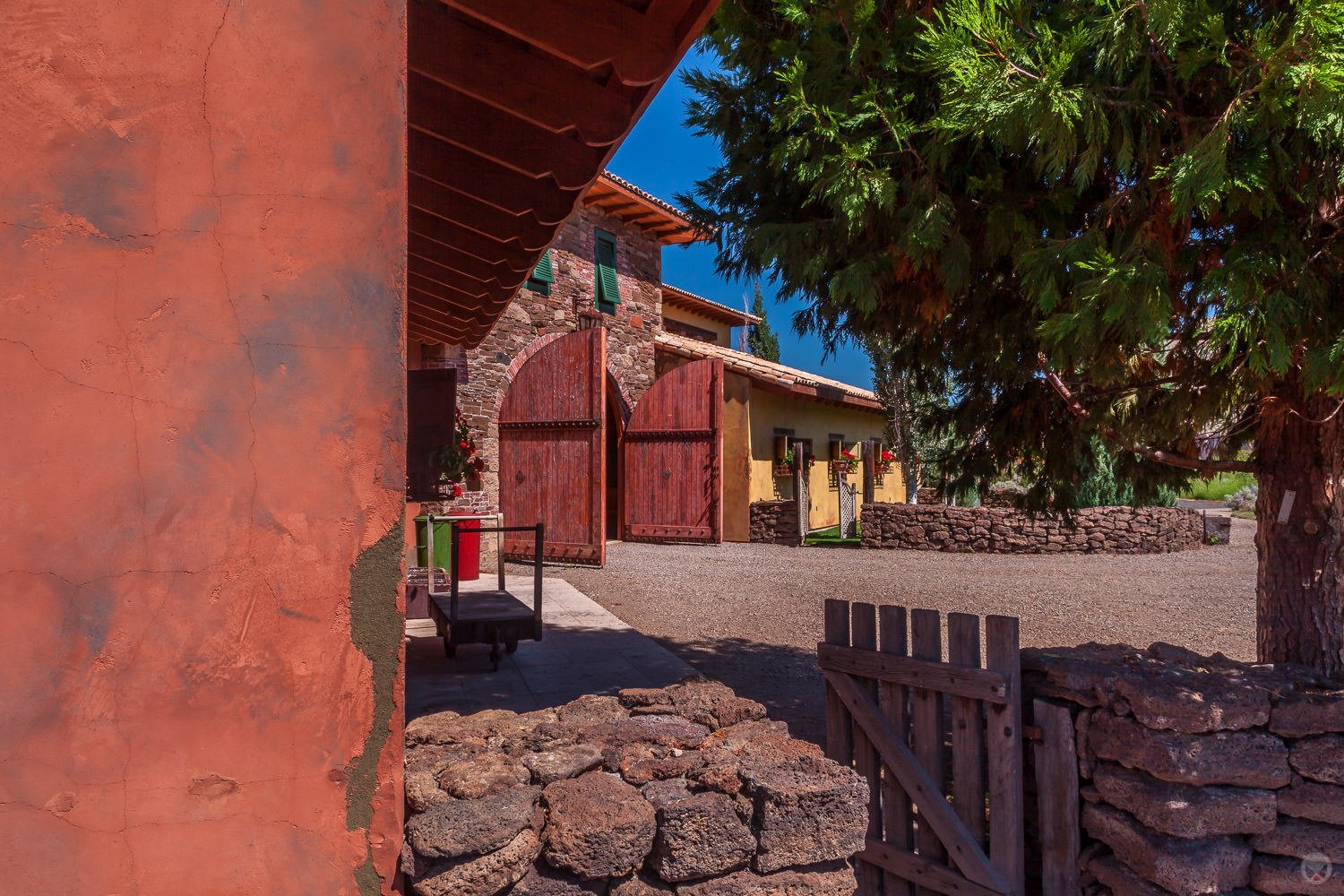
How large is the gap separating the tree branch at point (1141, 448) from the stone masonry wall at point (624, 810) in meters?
2.42

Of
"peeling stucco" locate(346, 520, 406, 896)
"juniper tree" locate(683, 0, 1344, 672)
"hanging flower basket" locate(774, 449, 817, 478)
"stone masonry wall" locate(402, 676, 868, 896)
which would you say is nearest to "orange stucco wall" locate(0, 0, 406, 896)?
"peeling stucco" locate(346, 520, 406, 896)

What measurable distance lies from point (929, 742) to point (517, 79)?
288cm

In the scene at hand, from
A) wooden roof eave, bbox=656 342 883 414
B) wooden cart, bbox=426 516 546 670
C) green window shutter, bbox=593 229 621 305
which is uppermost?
green window shutter, bbox=593 229 621 305

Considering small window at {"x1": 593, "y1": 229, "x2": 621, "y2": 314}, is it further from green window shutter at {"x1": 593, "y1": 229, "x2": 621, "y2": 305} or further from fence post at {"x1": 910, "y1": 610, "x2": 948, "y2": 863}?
fence post at {"x1": 910, "y1": 610, "x2": 948, "y2": 863}

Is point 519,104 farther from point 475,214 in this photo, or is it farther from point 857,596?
point 857,596

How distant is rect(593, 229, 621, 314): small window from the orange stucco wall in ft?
35.2

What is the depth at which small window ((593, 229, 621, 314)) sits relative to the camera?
11852 mm

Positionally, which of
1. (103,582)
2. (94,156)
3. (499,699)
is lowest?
(499,699)

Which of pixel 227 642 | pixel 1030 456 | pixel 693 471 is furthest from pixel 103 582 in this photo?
Answer: pixel 693 471

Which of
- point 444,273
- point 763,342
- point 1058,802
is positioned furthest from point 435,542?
point 763,342

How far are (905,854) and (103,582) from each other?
2960 millimetres

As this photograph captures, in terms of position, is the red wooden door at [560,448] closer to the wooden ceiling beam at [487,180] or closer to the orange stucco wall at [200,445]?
the wooden ceiling beam at [487,180]

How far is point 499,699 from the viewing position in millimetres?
3973

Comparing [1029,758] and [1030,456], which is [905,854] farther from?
[1030,456]
